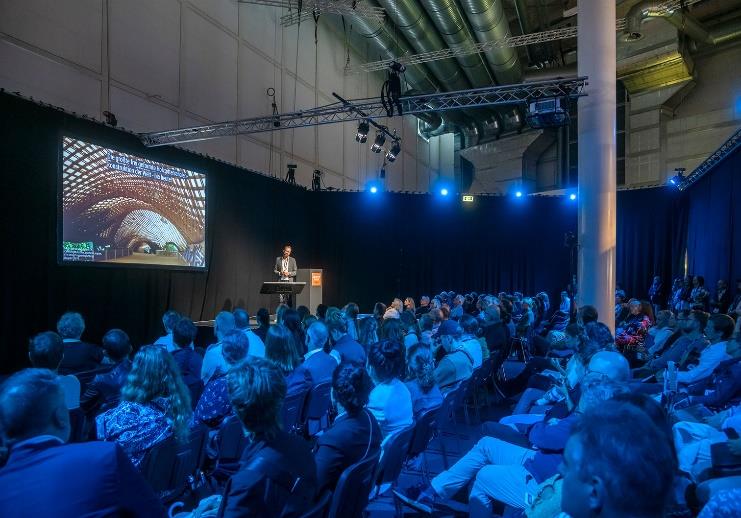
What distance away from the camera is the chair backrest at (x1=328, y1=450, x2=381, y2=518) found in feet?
6.59

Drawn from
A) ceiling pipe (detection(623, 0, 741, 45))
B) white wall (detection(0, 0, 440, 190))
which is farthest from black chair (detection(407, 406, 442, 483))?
ceiling pipe (detection(623, 0, 741, 45))

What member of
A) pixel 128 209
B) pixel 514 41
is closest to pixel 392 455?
pixel 128 209

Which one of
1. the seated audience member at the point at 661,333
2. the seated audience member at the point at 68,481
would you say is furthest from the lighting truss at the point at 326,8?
the seated audience member at the point at 68,481

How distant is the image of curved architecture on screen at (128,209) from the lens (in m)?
7.03

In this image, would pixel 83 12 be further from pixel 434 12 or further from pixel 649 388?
pixel 649 388

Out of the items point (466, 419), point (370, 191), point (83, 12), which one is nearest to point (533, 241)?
point (370, 191)

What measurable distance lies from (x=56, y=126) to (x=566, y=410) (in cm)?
722

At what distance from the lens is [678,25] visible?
12594mm

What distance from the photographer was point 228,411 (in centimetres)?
332

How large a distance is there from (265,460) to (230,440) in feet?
4.50

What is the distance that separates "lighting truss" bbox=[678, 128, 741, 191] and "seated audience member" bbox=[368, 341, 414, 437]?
8.78m

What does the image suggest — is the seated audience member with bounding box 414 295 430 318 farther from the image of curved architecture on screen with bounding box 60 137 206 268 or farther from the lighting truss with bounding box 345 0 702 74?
the lighting truss with bounding box 345 0 702 74

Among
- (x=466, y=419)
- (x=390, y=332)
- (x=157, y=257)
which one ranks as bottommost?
(x=466, y=419)

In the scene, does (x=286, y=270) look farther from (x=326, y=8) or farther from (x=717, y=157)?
(x=717, y=157)
